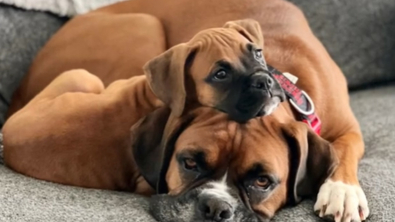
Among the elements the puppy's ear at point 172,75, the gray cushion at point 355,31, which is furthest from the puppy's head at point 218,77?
the gray cushion at point 355,31

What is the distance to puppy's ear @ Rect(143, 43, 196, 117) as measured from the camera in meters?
2.06

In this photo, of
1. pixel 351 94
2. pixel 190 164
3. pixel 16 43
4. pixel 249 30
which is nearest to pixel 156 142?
pixel 190 164

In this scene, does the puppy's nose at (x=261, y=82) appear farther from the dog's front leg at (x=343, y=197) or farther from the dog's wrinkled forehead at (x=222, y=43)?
the dog's front leg at (x=343, y=197)

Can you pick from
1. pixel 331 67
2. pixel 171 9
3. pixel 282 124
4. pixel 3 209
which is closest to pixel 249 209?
pixel 282 124

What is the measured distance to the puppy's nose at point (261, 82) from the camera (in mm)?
1969

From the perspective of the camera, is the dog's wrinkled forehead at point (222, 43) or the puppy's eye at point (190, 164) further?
the dog's wrinkled forehead at point (222, 43)

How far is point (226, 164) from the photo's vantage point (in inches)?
74.9

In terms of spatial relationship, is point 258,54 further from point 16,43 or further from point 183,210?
point 16,43

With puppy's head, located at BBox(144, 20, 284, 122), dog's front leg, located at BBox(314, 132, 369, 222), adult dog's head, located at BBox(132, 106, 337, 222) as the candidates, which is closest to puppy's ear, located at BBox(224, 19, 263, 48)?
puppy's head, located at BBox(144, 20, 284, 122)

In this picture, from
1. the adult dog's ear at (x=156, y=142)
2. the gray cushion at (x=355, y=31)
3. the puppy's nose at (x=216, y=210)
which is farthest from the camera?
the gray cushion at (x=355, y=31)

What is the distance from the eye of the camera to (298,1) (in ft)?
10.5

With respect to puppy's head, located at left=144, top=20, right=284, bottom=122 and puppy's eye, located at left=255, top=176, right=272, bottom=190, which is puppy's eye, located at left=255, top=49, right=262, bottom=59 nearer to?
puppy's head, located at left=144, top=20, right=284, bottom=122

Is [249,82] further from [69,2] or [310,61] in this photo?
[69,2]

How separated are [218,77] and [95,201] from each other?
0.48 metres
